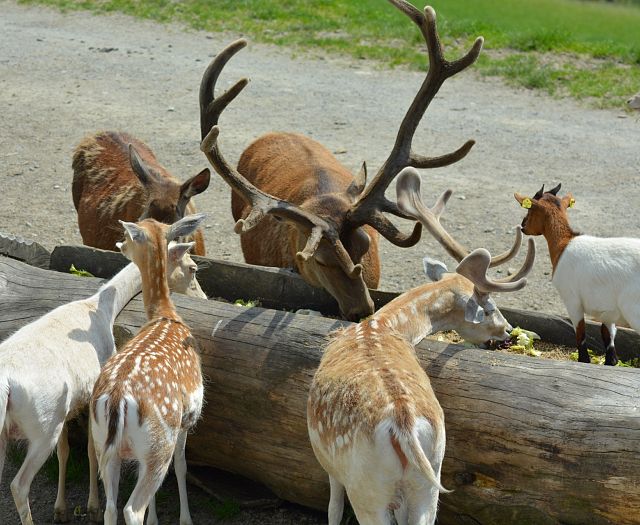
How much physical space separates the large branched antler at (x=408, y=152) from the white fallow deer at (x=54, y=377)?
1729 millimetres

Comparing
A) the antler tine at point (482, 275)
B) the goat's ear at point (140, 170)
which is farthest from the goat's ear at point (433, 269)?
the goat's ear at point (140, 170)

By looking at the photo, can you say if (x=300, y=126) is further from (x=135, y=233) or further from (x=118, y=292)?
(x=135, y=233)

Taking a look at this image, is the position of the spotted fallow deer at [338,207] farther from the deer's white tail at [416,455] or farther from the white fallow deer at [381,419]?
the deer's white tail at [416,455]

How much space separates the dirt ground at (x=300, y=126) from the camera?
1052 cm

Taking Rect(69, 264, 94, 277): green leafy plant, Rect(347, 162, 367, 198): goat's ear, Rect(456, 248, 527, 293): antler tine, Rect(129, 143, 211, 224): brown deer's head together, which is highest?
Rect(456, 248, 527, 293): antler tine

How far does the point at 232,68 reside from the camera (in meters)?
16.1

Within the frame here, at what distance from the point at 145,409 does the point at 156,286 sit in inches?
43.5

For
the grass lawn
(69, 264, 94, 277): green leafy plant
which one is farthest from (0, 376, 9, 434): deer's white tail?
the grass lawn

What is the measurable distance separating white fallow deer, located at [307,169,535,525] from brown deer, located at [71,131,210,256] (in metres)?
2.53

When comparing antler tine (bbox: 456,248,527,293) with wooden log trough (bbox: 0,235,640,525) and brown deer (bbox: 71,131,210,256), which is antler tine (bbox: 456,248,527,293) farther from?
brown deer (bbox: 71,131,210,256)

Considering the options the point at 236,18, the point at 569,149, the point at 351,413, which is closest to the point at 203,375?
the point at 351,413

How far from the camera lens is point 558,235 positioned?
6695mm

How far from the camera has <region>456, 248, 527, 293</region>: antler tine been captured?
573 centimetres

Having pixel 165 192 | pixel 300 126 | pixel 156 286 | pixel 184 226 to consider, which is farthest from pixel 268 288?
pixel 300 126
